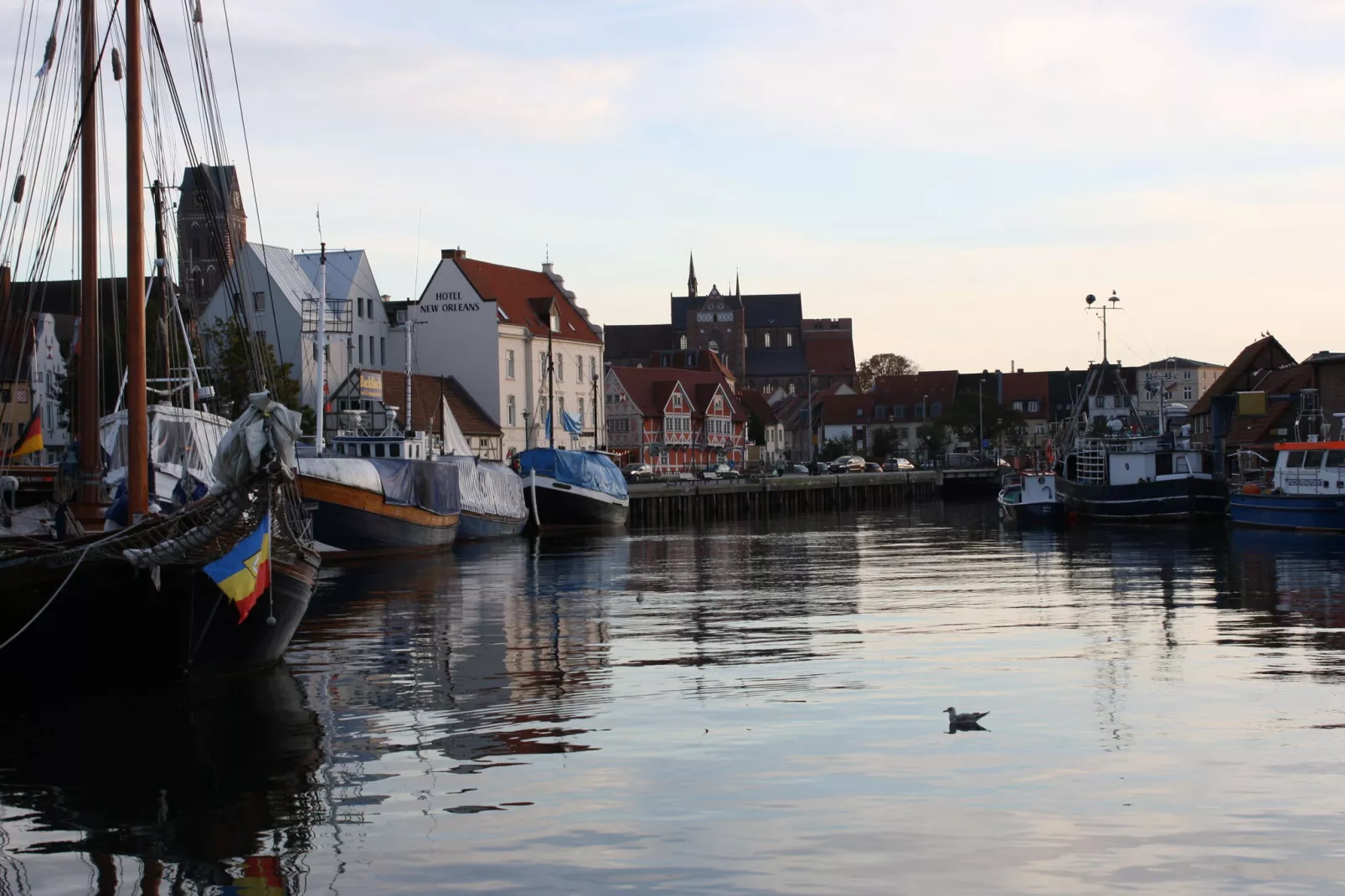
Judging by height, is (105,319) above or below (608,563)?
above

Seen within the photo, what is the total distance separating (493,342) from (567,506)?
3271 cm

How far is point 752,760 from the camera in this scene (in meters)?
15.0

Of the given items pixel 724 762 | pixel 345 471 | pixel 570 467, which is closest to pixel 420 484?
Result: pixel 345 471

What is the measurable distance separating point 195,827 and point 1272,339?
8558cm

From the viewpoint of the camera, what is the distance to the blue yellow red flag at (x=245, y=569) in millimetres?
18484

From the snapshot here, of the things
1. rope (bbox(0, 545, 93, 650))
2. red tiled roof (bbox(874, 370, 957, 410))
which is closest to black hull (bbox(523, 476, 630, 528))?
rope (bbox(0, 545, 93, 650))

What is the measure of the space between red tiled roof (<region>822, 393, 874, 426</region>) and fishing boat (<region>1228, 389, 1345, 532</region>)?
12563 centimetres

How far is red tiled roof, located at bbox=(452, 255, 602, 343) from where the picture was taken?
10100 centimetres

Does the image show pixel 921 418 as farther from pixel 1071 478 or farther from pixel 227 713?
pixel 227 713

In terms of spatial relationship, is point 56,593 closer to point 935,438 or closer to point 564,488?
point 564,488

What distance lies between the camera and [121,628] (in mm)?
19125

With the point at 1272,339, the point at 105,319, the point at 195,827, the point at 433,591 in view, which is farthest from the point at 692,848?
the point at 1272,339

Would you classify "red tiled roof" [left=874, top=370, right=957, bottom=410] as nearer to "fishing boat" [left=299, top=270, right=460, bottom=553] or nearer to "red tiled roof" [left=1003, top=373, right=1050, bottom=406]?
"red tiled roof" [left=1003, top=373, right=1050, bottom=406]

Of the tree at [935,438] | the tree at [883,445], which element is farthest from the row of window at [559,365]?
the tree at [883,445]
